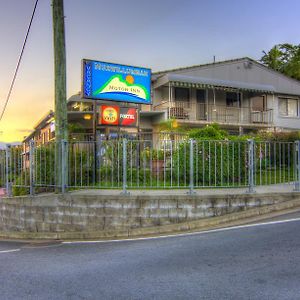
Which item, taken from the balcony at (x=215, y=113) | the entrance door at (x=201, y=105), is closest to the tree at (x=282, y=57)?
the balcony at (x=215, y=113)

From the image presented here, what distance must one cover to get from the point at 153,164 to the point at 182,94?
54.1ft

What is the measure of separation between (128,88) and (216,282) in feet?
38.8

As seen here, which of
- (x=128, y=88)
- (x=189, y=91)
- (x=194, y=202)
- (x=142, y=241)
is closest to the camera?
(x=142, y=241)

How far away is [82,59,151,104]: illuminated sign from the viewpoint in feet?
46.5

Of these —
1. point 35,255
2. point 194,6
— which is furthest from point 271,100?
point 35,255

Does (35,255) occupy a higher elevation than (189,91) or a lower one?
lower

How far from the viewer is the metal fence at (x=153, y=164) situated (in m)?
9.66

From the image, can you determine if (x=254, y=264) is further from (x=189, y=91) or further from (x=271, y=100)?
(x=271, y=100)

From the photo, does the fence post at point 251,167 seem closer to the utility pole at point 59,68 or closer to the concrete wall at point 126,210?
the concrete wall at point 126,210

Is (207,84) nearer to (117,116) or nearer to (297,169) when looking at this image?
(117,116)

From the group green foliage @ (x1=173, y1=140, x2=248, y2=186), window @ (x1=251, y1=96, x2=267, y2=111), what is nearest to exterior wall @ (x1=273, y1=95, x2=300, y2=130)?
window @ (x1=251, y1=96, x2=267, y2=111)

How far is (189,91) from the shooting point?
26.0 metres

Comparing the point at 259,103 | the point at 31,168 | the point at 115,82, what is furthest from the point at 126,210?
the point at 259,103

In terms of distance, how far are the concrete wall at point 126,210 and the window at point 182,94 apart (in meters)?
17.4
